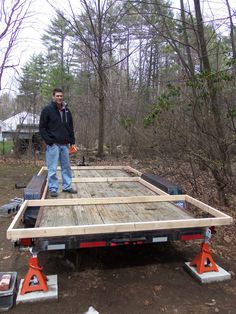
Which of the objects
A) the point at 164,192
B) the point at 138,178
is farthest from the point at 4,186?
the point at 164,192

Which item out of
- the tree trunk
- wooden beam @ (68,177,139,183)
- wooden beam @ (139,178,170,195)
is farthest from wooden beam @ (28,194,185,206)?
wooden beam @ (68,177,139,183)

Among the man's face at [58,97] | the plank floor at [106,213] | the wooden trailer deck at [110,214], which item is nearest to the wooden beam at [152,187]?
the wooden trailer deck at [110,214]

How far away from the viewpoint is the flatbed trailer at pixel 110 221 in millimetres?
3646

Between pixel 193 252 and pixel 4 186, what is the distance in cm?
659

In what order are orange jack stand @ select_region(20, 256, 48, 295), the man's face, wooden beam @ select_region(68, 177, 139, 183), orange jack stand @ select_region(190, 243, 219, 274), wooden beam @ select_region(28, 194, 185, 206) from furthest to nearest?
wooden beam @ select_region(68, 177, 139, 183), the man's face, wooden beam @ select_region(28, 194, 185, 206), orange jack stand @ select_region(190, 243, 219, 274), orange jack stand @ select_region(20, 256, 48, 295)

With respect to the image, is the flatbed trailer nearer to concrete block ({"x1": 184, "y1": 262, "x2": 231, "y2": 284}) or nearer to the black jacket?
concrete block ({"x1": 184, "y1": 262, "x2": 231, "y2": 284})

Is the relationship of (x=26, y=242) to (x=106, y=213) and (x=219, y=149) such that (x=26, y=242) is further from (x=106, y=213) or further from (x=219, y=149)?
(x=219, y=149)

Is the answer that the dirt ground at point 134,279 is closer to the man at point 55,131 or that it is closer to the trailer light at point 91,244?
the trailer light at point 91,244

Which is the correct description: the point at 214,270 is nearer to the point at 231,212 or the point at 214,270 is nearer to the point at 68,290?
the point at 68,290

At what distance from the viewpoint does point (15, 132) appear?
16.2 metres

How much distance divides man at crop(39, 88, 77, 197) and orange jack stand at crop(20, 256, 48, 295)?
1909mm

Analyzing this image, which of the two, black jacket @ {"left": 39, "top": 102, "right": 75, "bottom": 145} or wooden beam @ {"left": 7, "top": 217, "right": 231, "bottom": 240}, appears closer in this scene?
wooden beam @ {"left": 7, "top": 217, "right": 231, "bottom": 240}

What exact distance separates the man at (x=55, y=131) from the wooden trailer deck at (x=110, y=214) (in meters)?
0.37

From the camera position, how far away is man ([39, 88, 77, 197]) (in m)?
5.57
